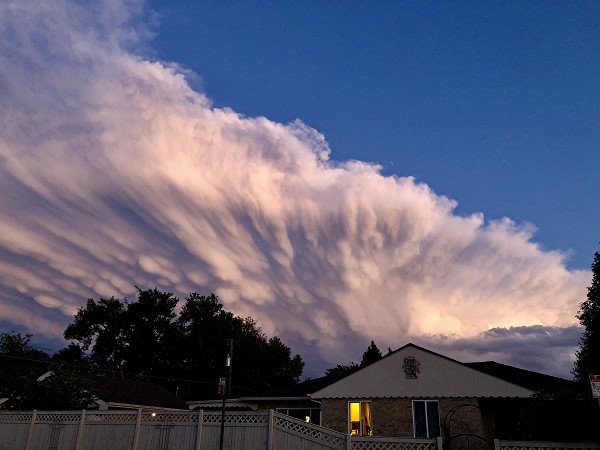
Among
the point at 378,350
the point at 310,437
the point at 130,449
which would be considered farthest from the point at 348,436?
the point at 378,350

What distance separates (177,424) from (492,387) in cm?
1395

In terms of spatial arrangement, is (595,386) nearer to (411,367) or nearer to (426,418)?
(426,418)

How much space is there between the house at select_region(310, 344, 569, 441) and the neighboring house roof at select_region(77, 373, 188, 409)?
1690 centimetres

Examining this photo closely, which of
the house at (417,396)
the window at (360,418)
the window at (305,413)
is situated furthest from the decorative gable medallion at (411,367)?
the window at (305,413)

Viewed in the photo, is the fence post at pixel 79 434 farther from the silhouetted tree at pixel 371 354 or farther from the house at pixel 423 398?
the silhouetted tree at pixel 371 354

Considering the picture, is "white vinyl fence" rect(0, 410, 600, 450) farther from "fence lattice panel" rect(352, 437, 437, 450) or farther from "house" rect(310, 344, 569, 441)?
"house" rect(310, 344, 569, 441)

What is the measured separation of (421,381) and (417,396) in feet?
2.36

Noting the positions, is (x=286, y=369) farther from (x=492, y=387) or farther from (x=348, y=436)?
(x=348, y=436)

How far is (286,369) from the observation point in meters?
80.7

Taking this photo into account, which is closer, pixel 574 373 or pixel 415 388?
pixel 415 388

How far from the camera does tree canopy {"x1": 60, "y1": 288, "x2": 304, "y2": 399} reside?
71375 mm

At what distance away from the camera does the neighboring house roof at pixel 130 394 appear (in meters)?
32.8

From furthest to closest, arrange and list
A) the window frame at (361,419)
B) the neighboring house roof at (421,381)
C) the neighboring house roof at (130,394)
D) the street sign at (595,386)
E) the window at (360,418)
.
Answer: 1. the neighboring house roof at (130,394)
2. the window at (360,418)
3. the window frame at (361,419)
4. the neighboring house roof at (421,381)
5. the street sign at (595,386)

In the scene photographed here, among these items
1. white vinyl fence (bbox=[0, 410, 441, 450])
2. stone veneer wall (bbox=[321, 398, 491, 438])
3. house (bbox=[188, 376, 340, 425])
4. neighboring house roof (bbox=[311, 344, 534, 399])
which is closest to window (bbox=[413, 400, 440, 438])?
stone veneer wall (bbox=[321, 398, 491, 438])
